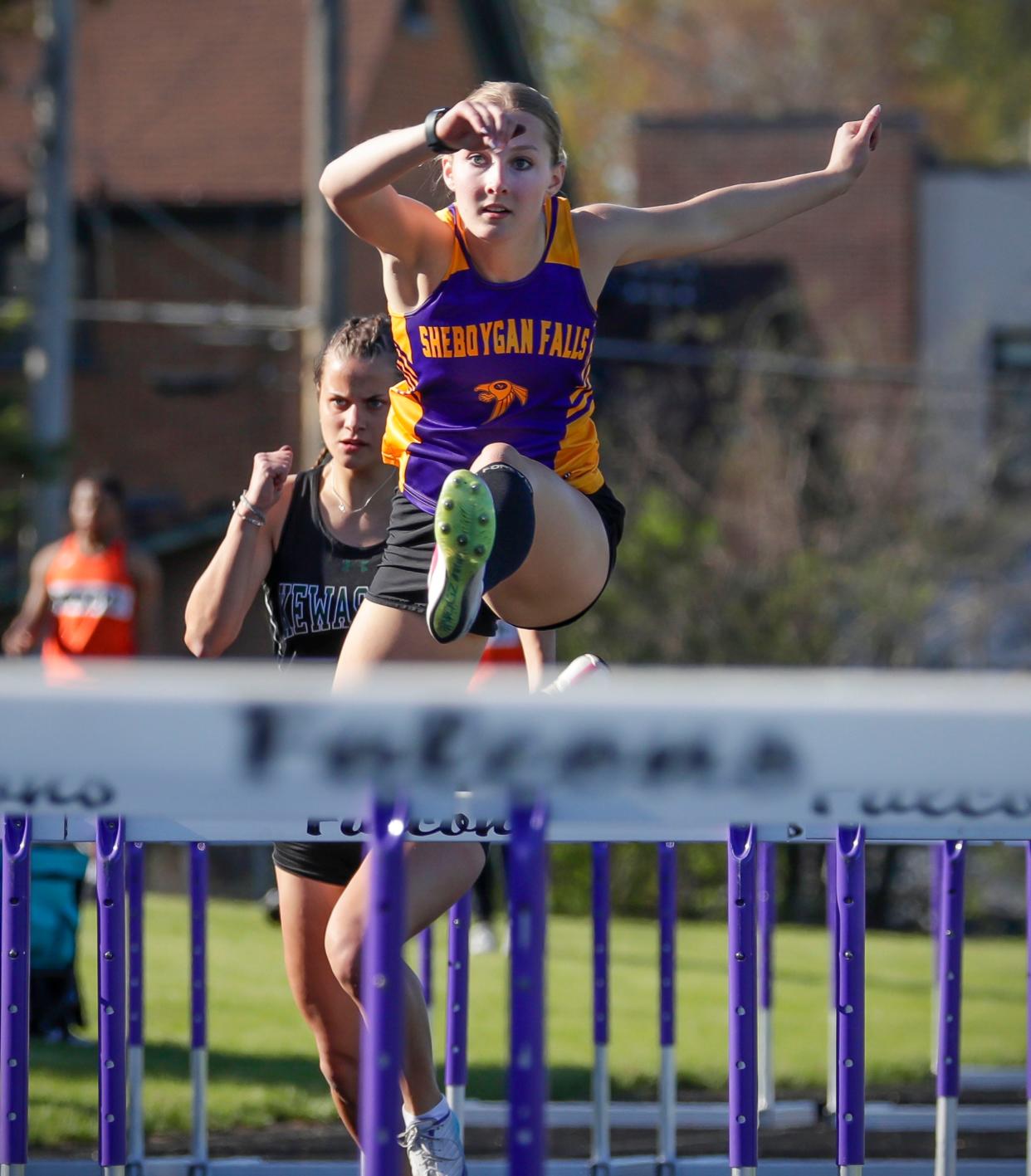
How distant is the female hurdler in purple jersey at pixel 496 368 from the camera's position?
10.5 ft

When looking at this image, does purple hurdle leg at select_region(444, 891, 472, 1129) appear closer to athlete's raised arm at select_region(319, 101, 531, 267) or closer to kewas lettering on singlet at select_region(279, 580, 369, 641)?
kewas lettering on singlet at select_region(279, 580, 369, 641)

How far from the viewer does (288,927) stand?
3646 millimetres

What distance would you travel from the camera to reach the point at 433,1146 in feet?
11.1

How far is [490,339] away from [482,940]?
620 centimetres

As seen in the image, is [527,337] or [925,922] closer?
[527,337]

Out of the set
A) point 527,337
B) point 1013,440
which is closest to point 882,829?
point 527,337

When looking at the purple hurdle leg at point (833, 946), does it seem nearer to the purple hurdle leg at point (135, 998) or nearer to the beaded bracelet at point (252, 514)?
the beaded bracelet at point (252, 514)

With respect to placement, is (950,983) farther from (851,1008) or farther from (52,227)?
(52,227)

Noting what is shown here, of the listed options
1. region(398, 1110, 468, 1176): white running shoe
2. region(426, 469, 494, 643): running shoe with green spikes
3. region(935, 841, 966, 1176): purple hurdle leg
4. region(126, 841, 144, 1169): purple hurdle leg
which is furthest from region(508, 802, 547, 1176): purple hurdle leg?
region(126, 841, 144, 1169): purple hurdle leg

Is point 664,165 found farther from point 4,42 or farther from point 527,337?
point 527,337

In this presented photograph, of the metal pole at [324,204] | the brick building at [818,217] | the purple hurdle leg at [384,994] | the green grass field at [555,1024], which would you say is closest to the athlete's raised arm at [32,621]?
the green grass field at [555,1024]

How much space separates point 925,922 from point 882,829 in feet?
37.8

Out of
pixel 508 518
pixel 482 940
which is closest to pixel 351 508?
pixel 508 518

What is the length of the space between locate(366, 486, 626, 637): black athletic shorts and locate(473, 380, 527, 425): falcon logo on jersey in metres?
0.23
